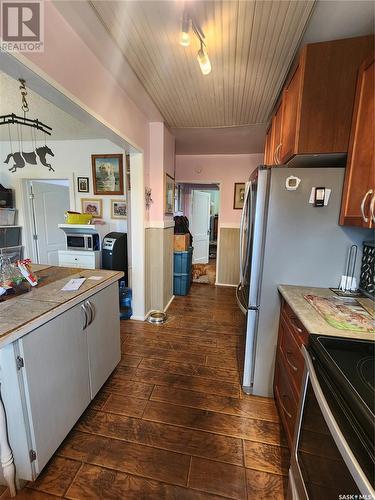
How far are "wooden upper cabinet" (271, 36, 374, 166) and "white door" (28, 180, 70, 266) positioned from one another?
4.19 metres

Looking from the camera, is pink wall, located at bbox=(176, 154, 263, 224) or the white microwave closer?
the white microwave

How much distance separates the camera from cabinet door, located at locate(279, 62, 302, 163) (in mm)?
1430

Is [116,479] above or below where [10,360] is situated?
below

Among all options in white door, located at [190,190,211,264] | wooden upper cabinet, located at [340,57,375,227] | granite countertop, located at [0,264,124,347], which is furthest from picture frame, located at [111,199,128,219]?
wooden upper cabinet, located at [340,57,375,227]

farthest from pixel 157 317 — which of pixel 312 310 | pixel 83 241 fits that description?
pixel 312 310

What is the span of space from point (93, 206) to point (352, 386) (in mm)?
3748

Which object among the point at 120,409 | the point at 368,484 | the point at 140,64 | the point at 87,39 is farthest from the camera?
the point at 140,64

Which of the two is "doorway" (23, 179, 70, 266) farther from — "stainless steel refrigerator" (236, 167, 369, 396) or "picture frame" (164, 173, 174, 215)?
"stainless steel refrigerator" (236, 167, 369, 396)

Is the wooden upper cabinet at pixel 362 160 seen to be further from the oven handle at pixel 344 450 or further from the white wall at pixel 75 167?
the white wall at pixel 75 167

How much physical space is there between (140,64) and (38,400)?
2.26m

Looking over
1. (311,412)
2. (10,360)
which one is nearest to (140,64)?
(10,360)

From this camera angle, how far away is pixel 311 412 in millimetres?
874

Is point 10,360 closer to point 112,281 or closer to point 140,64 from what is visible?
point 112,281

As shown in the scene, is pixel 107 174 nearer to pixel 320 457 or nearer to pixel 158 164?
pixel 158 164
